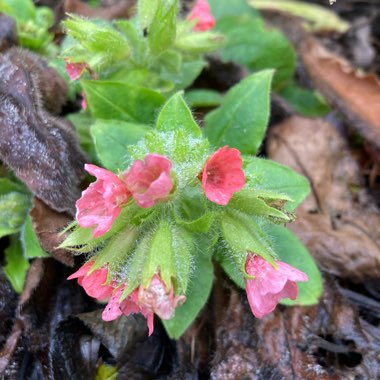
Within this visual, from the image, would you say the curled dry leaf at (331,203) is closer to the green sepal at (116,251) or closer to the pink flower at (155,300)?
the green sepal at (116,251)

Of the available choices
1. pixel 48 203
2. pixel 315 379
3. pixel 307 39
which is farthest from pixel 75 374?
pixel 307 39

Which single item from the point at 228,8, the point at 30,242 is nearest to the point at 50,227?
the point at 30,242

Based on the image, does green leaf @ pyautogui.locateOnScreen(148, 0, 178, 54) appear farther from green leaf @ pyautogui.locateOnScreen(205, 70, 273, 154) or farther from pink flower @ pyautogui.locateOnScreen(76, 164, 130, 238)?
pink flower @ pyautogui.locateOnScreen(76, 164, 130, 238)

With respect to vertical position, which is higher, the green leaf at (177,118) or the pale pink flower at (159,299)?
the green leaf at (177,118)

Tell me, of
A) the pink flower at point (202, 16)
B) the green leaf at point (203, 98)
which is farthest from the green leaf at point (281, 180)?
the pink flower at point (202, 16)

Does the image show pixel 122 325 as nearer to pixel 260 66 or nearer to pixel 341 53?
pixel 260 66

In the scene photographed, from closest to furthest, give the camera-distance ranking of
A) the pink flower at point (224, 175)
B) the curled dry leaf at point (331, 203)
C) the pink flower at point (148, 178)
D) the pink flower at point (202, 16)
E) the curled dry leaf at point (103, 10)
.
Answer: the pink flower at point (148, 178)
the pink flower at point (224, 175)
the curled dry leaf at point (331, 203)
the pink flower at point (202, 16)
the curled dry leaf at point (103, 10)

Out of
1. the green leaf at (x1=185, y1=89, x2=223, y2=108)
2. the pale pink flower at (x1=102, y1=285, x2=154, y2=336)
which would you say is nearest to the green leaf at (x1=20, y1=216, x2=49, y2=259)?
the pale pink flower at (x1=102, y1=285, x2=154, y2=336)
